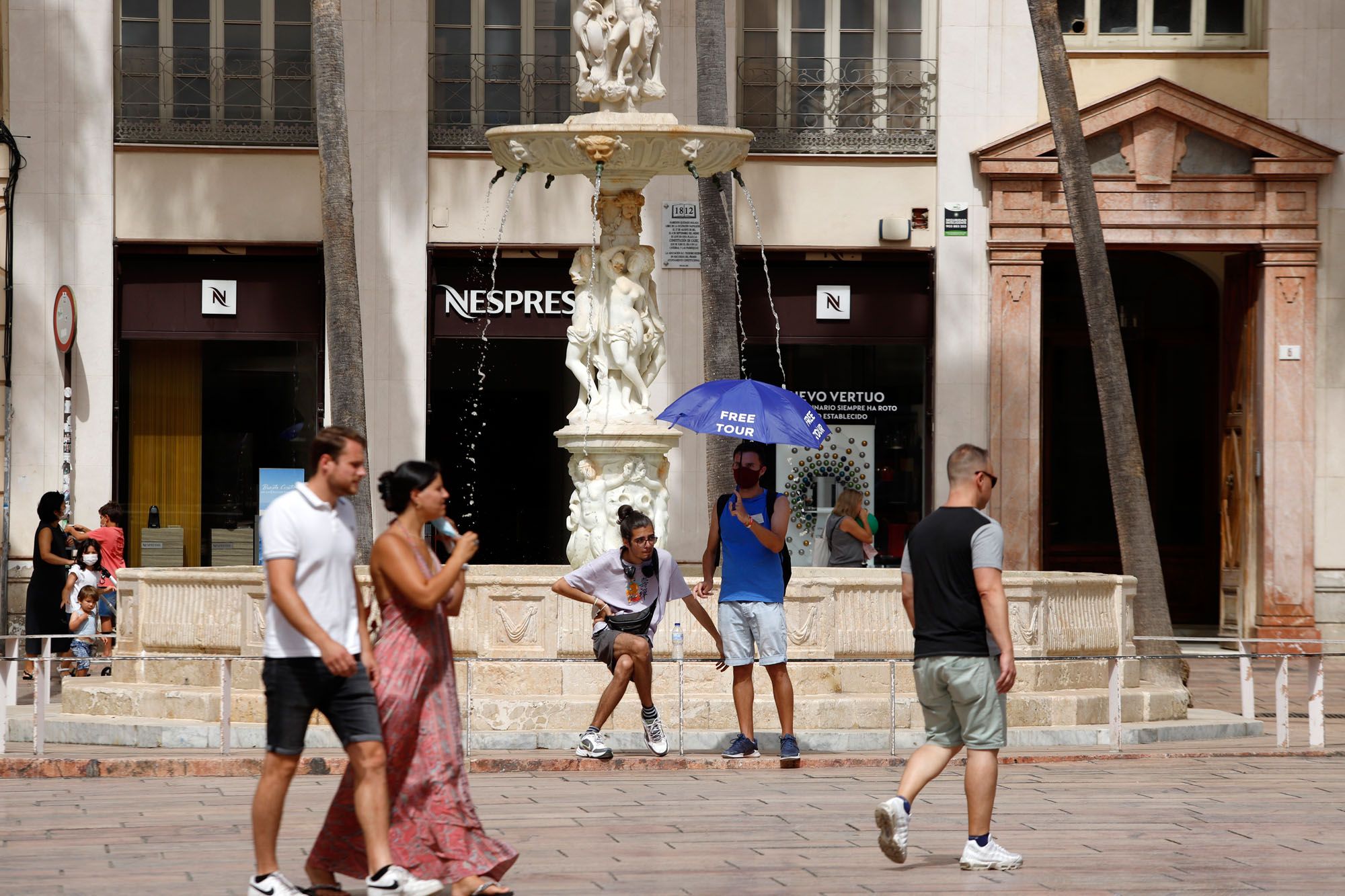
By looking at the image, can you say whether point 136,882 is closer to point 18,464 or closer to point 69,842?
point 69,842

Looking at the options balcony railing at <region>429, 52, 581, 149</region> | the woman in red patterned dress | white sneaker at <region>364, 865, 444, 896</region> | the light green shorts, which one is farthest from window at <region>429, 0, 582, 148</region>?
white sneaker at <region>364, 865, 444, 896</region>

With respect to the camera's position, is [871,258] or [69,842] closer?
[69,842]

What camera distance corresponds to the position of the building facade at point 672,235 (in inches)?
821

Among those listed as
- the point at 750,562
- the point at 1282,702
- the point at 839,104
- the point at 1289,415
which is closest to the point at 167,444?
the point at 839,104

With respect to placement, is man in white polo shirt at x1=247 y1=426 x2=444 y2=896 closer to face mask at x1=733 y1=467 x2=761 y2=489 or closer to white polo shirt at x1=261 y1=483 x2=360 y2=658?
white polo shirt at x1=261 y1=483 x2=360 y2=658

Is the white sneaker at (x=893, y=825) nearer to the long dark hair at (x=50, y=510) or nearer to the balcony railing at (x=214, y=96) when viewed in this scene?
the long dark hair at (x=50, y=510)

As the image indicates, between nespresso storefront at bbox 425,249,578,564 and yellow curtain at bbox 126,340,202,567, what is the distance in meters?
2.63

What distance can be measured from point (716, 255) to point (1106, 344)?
3770mm

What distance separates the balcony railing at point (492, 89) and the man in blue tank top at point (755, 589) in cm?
1078

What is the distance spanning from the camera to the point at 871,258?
21359 millimetres

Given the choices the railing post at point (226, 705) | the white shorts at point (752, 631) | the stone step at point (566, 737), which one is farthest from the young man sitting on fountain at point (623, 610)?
the railing post at point (226, 705)

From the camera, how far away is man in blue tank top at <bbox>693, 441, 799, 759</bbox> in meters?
11.1

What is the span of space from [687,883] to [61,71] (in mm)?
15750

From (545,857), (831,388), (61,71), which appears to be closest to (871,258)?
(831,388)
